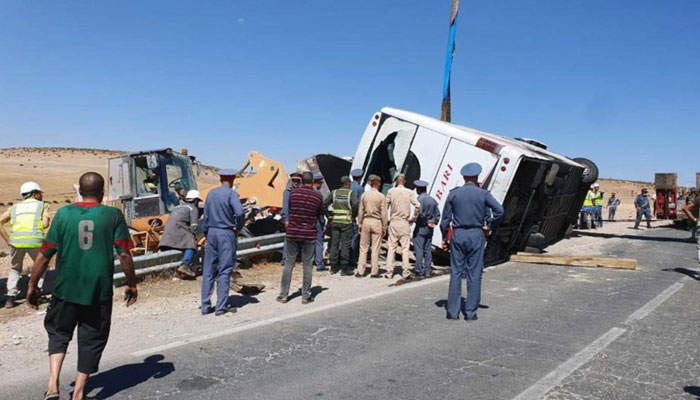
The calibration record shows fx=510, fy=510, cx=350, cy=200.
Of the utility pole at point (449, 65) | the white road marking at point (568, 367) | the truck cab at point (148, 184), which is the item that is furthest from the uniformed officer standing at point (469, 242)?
the utility pole at point (449, 65)

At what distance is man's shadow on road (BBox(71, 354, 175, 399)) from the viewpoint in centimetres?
382

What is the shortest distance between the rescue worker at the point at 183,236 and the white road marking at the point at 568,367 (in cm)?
571

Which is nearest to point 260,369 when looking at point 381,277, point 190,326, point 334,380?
point 334,380

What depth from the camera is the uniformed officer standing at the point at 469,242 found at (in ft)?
19.4

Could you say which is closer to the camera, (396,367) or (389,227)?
(396,367)

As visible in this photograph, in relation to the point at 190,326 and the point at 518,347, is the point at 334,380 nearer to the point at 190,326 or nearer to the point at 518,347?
the point at 518,347

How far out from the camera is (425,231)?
8914 millimetres

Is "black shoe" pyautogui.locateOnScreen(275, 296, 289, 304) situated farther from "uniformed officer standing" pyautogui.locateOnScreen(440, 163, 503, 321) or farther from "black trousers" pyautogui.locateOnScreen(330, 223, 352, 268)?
"black trousers" pyautogui.locateOnScreen(330, 223, 352, 268)

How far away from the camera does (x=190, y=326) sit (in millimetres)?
5672

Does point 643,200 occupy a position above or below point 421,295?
above

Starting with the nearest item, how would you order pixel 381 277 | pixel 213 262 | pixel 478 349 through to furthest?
pixel 478 349 → pixel 213 262 → pixel 381 277

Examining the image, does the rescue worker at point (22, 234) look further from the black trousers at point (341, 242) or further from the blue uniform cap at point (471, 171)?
the blue uniform cap at point (471, 171)

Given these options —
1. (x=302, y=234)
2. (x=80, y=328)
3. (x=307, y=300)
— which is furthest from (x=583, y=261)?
(x=80, y=328)

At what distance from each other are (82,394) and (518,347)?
3.73 metres
